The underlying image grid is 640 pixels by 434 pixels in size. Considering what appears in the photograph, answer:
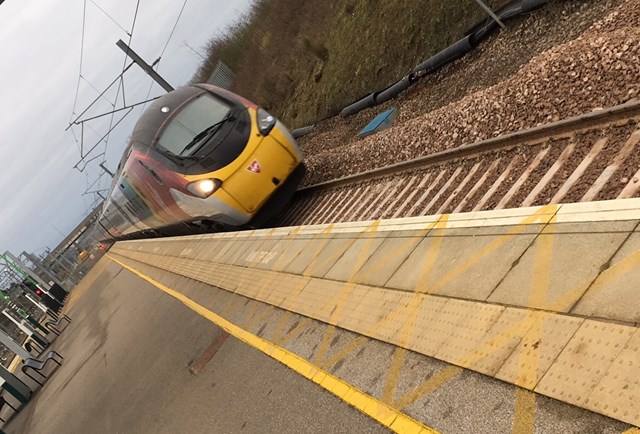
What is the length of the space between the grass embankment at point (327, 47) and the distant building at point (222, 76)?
0.83 meters

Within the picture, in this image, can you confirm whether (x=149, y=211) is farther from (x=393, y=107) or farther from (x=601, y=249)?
(x=601, y=249)

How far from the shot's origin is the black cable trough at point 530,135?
17.6 feet

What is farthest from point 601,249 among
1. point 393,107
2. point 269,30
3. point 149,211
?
point 269,30

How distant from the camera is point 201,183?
10.7 metres

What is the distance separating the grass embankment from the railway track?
6.45 meters

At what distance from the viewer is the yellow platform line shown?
11.9 feet

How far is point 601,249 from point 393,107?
467 inches

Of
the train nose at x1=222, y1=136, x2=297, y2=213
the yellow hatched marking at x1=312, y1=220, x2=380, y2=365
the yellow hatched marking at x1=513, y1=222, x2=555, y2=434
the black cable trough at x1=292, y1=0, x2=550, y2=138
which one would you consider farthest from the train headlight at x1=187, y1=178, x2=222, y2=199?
the yellow hatched marking at x1=513, y1=222, x2=555, y2=434

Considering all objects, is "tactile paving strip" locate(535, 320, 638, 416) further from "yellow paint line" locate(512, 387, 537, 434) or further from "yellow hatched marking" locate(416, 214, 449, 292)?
"yellow hatched marking" locate(416, 214, 449, 292)

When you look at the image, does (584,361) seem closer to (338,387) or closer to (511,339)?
(511,339)

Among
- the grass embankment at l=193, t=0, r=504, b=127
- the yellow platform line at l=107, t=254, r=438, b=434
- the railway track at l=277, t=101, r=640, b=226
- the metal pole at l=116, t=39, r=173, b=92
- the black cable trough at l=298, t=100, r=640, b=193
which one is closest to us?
the yellow platform line at l=107, t=254, r=438, b=434

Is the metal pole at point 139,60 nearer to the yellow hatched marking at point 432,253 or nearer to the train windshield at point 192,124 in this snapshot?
the train windshield at point 192,124

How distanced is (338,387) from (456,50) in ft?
33.2

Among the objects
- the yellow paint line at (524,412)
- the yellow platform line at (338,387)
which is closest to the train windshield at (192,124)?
the yellow platform line at (338,387)
